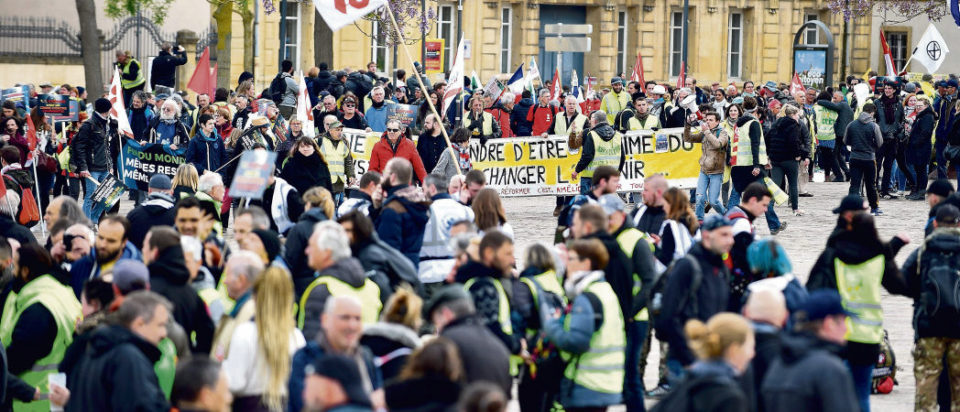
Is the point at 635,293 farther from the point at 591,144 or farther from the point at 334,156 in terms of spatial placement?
the point at 591,144

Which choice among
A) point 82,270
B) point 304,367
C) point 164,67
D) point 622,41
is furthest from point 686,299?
point 622,41

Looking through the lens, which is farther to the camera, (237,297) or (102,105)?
(102,105)

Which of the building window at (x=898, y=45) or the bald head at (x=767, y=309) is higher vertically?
the building window at (x=898, y=45)

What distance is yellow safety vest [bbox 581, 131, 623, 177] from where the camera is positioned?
19234 millimetres

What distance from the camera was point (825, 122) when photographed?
26031mm

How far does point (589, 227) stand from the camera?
924cm

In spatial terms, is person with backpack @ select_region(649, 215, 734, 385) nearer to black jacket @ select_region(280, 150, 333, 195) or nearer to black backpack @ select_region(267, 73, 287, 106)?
black jacket @ select_region(280, 150, 333, 195)

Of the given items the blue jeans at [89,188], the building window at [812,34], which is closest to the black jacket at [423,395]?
the blue jeans at [89,188]

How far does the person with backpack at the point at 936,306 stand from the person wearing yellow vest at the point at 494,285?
2795 millimetres

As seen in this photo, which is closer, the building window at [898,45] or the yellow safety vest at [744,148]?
the yellow safety vest at [744,148]

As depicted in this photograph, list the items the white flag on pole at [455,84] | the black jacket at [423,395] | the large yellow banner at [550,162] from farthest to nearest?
the large yellow banner at [550,162]
the white flag on pole at [455,84]
the black jacket at [423,395]

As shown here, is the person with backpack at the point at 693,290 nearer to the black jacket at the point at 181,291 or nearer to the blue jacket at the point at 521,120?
the black jacket at the point at 181,291

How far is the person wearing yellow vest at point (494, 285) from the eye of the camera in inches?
321

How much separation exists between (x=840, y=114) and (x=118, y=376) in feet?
69.3
